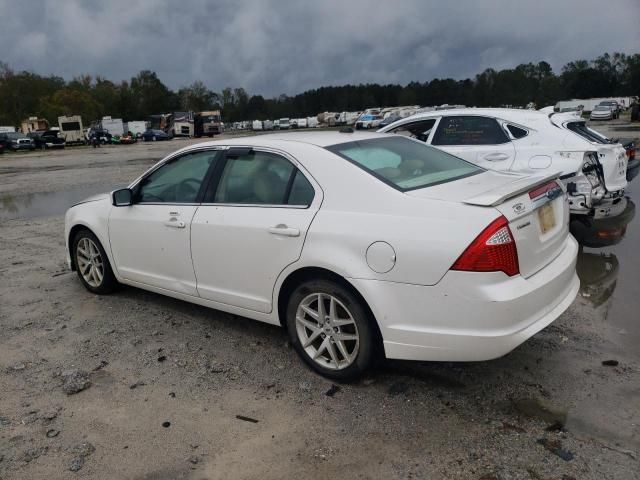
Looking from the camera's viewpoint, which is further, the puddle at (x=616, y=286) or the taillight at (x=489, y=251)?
the puddle at (x=616, y=286)

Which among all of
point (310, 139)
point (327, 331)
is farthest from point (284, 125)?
point (327, 331)

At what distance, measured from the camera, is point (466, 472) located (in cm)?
270

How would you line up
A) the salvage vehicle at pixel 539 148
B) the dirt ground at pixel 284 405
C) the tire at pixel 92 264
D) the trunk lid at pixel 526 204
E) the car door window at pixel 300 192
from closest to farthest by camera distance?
the dirt ground at pixel 284 405, the trunk lid at pixel 526 204, the car door window at pixel 300 192, the tire at pixel 92 264, the salvage vehicle at pixel 539 148

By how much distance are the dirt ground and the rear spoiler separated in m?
1.22

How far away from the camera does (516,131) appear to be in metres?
7.43

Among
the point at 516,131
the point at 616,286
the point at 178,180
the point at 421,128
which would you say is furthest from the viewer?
the point at 421,128

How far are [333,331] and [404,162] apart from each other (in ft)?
4.24

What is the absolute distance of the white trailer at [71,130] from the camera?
188 feet

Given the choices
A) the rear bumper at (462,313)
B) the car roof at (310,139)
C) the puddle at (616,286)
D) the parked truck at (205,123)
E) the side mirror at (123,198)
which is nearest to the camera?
the rear bumper at (462,313)

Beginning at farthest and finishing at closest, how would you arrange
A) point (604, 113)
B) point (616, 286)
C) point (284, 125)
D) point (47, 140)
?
point (284, 125) → point (47, 140) → point (604, 113) → point (616, 286)

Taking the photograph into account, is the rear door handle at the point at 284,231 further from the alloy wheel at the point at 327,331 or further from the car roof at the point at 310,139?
the car roof at the point at 310,139

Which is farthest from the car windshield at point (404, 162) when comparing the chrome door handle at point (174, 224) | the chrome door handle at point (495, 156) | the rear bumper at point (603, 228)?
the rear bumper at point (603, 228)

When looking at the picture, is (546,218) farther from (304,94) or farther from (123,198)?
(304,94)

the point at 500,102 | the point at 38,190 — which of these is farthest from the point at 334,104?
the point at 38,190
